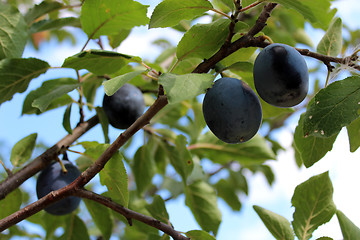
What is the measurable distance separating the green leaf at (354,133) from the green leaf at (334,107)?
6.5 inches

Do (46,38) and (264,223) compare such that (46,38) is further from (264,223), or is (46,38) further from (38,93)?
(264,223)

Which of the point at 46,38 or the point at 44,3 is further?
the point at 46,38

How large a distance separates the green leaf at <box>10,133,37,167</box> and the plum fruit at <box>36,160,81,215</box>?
11 cm

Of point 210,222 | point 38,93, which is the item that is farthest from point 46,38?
point 210,222

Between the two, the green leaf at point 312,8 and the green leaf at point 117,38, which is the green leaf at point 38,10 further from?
the green leaf at point 312,8

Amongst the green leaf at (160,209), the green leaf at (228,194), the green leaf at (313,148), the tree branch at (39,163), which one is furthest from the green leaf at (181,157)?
the green leaf at (228,194)

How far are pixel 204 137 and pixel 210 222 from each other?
0.39m

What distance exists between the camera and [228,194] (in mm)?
1811

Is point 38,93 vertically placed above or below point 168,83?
below

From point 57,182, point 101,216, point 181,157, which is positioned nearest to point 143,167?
point 181,157

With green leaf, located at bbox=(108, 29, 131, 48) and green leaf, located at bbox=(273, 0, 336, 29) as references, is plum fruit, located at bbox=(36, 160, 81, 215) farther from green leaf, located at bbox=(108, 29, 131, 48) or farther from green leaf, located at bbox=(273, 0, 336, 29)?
green leaf, located at bbox=(273, 0, 336, 29)

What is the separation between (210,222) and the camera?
1271mm

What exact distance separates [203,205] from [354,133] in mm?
566

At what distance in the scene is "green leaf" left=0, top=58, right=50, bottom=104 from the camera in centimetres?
109
